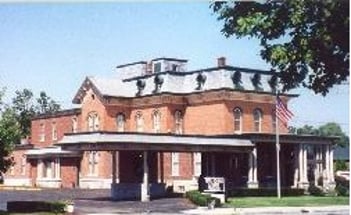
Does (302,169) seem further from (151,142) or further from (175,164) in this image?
(151,142)

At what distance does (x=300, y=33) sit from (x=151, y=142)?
55.6ft

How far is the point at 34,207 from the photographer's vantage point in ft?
75.4

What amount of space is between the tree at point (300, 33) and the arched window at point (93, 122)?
3161 cm

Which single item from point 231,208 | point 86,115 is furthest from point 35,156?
point 231,208

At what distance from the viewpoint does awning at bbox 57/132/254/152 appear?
93.1 ft

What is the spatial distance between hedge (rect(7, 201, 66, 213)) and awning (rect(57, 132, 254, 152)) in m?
5.52

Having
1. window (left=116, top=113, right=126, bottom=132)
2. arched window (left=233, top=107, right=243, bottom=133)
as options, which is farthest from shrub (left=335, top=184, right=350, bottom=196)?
window (left=116, top=113, right=126, bottom=132)

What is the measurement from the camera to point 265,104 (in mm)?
42562

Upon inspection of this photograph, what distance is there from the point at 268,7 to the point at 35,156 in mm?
36983

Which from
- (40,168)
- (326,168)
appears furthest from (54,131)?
(326,168)

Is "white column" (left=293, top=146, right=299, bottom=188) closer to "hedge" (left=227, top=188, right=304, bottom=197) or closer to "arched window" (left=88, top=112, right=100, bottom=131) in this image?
"hedge" (left=227, top=188, right=304, bottom=197)

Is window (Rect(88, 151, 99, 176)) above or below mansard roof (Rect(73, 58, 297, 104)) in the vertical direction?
below

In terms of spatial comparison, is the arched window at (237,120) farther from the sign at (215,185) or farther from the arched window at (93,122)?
the sign at (215,185)

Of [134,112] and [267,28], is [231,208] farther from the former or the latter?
[134,112]
